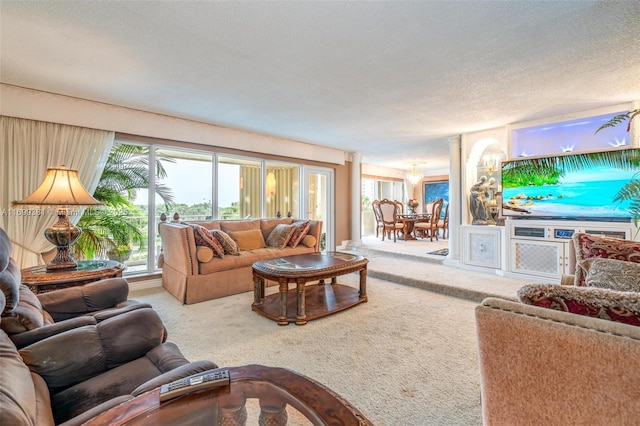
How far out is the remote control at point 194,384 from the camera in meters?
0.86

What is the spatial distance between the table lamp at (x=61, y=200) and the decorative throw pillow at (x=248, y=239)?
1.99 meters

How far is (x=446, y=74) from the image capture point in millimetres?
2787

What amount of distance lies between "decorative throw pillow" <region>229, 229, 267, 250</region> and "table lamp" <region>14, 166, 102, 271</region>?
1.99 meters

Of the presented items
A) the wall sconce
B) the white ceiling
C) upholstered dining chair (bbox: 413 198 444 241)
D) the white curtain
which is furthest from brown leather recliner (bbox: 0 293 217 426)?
upholstered dining chair (bbox: 413 198 444 241)

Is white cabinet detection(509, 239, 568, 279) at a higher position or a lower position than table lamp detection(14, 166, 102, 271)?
lower

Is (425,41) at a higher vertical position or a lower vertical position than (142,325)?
higher

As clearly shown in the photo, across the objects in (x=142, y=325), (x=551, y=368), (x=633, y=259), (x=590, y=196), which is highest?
(x=590, y=196)

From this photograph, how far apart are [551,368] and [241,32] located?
2514 millimetres

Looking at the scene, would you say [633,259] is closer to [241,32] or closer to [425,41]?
[425,41]

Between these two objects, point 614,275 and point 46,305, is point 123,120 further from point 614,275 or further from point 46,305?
point 614,275

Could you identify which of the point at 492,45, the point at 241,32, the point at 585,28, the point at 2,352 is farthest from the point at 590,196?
the point at 2,352

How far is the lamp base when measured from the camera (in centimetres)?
237

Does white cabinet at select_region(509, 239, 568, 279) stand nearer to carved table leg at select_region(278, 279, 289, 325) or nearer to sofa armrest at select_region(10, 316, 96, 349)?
carved table leg at select_region(278, 279, 289, 325)

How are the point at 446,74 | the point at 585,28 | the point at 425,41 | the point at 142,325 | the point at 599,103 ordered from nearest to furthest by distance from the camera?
the point at 142,325 → the point at 585,28 → the point at 425,41 → the point at 446,74 → the point at 599,103
